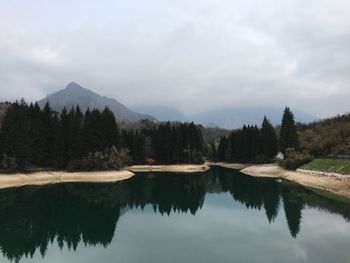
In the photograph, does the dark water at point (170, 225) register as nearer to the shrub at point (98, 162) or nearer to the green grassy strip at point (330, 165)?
the green grassy strip at point (330, 165)

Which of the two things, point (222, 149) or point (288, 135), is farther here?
point (222, 149)

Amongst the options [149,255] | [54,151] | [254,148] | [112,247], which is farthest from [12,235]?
[254,148]

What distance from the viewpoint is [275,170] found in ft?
A: 317

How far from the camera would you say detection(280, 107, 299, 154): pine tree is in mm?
102312

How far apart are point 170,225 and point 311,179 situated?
41367 millimetres

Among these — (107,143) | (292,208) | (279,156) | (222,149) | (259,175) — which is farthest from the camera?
(222,149)

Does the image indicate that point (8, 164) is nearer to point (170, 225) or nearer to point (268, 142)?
point (170, 225)

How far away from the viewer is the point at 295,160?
9012 centimetres

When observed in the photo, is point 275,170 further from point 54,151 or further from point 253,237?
point 253,237

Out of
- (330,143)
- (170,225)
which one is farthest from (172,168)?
(170,225)

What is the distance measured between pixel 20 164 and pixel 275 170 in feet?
203

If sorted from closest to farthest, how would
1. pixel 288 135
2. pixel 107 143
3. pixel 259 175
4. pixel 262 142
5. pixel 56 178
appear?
1. pixel 56 178
2. pixel 107 143
3. pixel 259 175
4. pixel 288 135
5. pixel 262 142

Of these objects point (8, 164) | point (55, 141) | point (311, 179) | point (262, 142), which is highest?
point (262, 142)

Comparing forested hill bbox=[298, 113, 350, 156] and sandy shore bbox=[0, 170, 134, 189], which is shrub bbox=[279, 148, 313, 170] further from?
sandy shore bbox=[0, 170, 134, 189]
